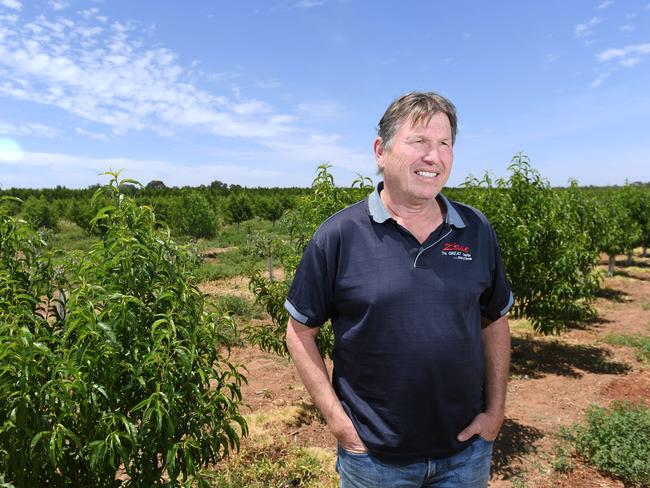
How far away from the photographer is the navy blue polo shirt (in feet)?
6.98

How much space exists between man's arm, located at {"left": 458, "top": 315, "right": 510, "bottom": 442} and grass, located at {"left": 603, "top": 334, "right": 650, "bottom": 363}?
32.7 feet

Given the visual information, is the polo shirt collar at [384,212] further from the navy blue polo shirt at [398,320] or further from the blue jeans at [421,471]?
the blue jeans at [421,471]

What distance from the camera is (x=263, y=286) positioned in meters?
6.17

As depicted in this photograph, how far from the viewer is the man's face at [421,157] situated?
216cm

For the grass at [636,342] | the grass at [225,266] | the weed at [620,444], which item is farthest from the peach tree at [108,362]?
the grass at [225,266]

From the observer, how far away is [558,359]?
10430 mm

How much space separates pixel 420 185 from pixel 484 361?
3.45 ft

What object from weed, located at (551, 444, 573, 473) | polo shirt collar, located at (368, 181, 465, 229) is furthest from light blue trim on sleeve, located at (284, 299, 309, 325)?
weed, located at (551, 444, 573, 473)

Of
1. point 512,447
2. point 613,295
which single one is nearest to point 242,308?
point 512,447

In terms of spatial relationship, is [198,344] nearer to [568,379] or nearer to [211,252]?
[568,379]

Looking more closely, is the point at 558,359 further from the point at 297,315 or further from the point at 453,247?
the point at 297,315

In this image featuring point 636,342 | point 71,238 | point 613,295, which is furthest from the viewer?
point 71,238

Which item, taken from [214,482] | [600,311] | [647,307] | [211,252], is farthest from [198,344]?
[211,252]

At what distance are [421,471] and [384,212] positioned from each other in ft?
4.22
